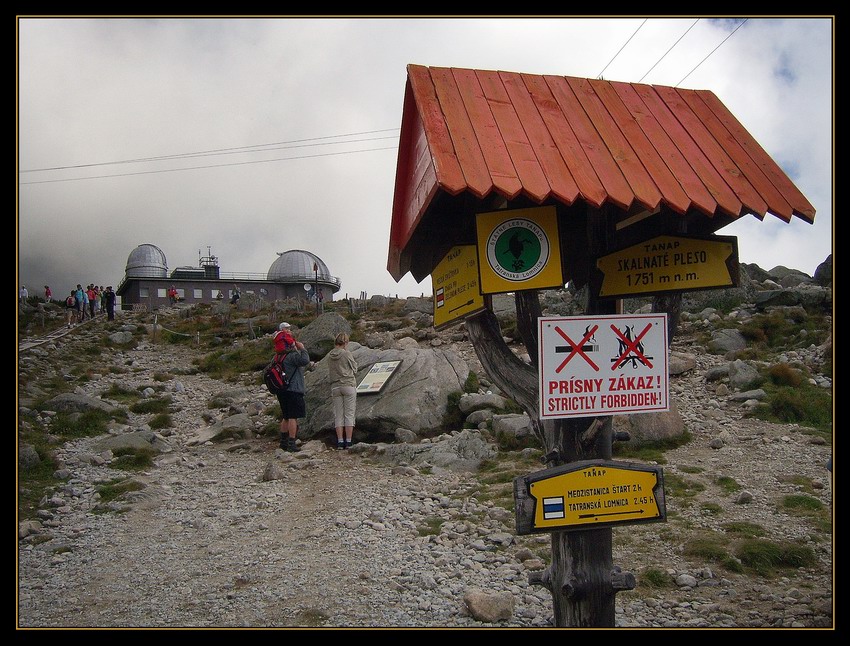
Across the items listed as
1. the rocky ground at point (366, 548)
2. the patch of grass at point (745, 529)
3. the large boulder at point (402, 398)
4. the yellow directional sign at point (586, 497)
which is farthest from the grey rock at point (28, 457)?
the patch of grass at point (745, 529)

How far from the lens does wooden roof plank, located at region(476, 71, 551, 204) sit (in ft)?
12.7

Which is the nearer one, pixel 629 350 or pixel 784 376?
pixel 629 350

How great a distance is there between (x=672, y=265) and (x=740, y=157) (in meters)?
0.89

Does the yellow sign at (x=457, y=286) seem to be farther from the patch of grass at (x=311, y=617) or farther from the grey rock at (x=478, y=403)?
the grey rock at (x=478, y=403)

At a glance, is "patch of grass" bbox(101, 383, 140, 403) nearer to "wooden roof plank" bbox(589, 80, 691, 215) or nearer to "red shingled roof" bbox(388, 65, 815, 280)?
"red shingled roof" bbox(388, 65, 815, 280)

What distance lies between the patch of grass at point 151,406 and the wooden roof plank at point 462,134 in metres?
14.2

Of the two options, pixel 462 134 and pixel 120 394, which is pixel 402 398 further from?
pixel 120 394

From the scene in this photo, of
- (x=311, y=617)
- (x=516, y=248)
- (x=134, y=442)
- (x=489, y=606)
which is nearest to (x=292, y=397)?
(x=134, y=442)

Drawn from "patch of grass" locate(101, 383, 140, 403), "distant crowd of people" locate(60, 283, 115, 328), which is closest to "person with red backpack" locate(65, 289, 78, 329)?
"distant crowd of people" locate(60, 283, 115, 328)

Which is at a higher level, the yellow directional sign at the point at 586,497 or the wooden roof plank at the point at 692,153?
the wooden roof plank at the point at 692,153

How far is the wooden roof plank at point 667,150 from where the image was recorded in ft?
13.3

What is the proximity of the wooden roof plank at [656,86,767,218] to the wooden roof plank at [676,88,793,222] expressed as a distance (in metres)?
0.03

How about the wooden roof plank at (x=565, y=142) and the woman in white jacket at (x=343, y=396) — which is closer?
the wooden roof plank at (x=565, y=142)

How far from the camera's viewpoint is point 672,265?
14.9 feet
